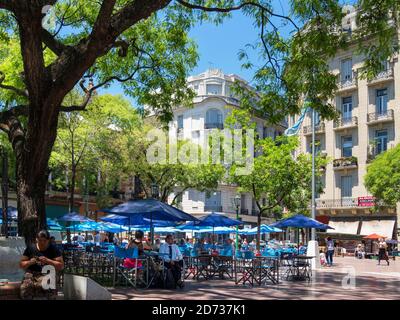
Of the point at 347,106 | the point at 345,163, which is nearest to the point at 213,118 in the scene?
the point at 347,106

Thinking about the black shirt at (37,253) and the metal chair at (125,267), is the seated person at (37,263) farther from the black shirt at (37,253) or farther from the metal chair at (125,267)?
the metal chair at (125,267)

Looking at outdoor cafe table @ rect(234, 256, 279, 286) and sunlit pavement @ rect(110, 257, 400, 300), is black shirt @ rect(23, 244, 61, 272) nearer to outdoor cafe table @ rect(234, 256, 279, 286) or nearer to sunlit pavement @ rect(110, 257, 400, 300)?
sunlit pavement @ rect(110, 257, 400, 300)

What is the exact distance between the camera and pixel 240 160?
30.7 meters

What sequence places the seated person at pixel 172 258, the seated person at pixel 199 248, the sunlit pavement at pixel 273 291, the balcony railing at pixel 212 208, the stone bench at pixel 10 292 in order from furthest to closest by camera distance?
the balcony railing at pixel 212 208 < the seated person at pixel 199 248 < the seated person at pixel 172 258 < the sunlit pavement at pixel 273 291 < the stone bench at pixel 10 292

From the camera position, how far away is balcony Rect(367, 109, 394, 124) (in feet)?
141

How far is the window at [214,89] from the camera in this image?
57.8 m

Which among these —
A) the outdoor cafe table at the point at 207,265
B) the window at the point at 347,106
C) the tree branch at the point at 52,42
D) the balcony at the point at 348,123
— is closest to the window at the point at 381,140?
the balcony at the point at 348,123

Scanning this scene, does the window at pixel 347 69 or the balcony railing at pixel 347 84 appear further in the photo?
the window at pixel 347 69

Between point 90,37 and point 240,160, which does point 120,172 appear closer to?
point 240,160

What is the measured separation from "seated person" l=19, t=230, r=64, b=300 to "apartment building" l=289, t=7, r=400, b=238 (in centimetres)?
3779

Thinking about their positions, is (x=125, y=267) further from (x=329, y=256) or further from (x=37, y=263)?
(x=329, y=256)

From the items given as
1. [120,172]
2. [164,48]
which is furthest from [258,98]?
[120,172]

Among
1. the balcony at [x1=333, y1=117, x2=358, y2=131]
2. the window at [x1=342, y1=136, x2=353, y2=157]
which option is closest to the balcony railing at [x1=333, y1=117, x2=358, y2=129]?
the balcony at [x1=333, y1=117, x2=358, y2=131]
